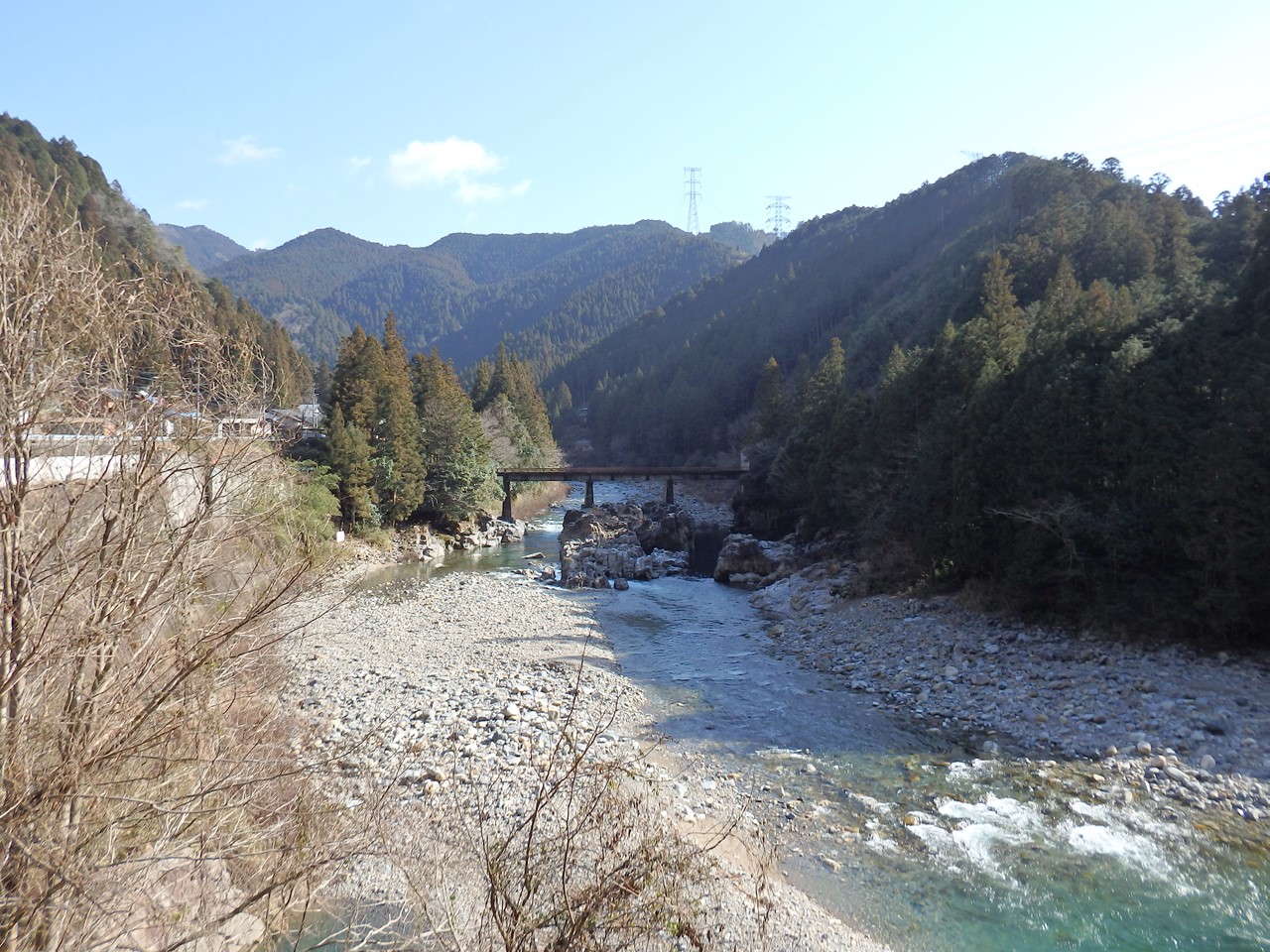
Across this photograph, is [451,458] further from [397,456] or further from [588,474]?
[588,474]

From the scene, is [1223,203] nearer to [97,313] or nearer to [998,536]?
[998,536]

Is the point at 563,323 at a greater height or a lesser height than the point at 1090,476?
greater

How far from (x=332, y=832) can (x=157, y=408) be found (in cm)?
325

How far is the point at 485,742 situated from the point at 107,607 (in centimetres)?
843

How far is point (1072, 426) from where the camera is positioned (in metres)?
17.0

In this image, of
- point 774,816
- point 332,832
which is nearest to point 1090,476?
point 774,816

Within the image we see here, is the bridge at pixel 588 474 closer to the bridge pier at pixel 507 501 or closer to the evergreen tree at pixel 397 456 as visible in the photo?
the bridge pier at pixel 507 501

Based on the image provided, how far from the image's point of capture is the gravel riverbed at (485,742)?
7410 mm

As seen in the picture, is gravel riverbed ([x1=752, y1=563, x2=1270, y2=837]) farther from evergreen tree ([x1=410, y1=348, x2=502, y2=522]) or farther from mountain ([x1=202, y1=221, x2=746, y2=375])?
mountain ([x1=202, y1=221, x2=746, y2=375])

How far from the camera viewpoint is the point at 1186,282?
19.4m

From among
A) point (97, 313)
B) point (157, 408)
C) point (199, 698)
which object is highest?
point (97, 313)

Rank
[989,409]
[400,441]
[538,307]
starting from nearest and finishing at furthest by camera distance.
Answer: [989,409] < [400,441] < [538,307]

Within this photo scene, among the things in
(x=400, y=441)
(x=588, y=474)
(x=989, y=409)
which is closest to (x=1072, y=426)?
(x=989, y=409)

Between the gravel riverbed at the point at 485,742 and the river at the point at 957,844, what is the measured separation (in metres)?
0.67
